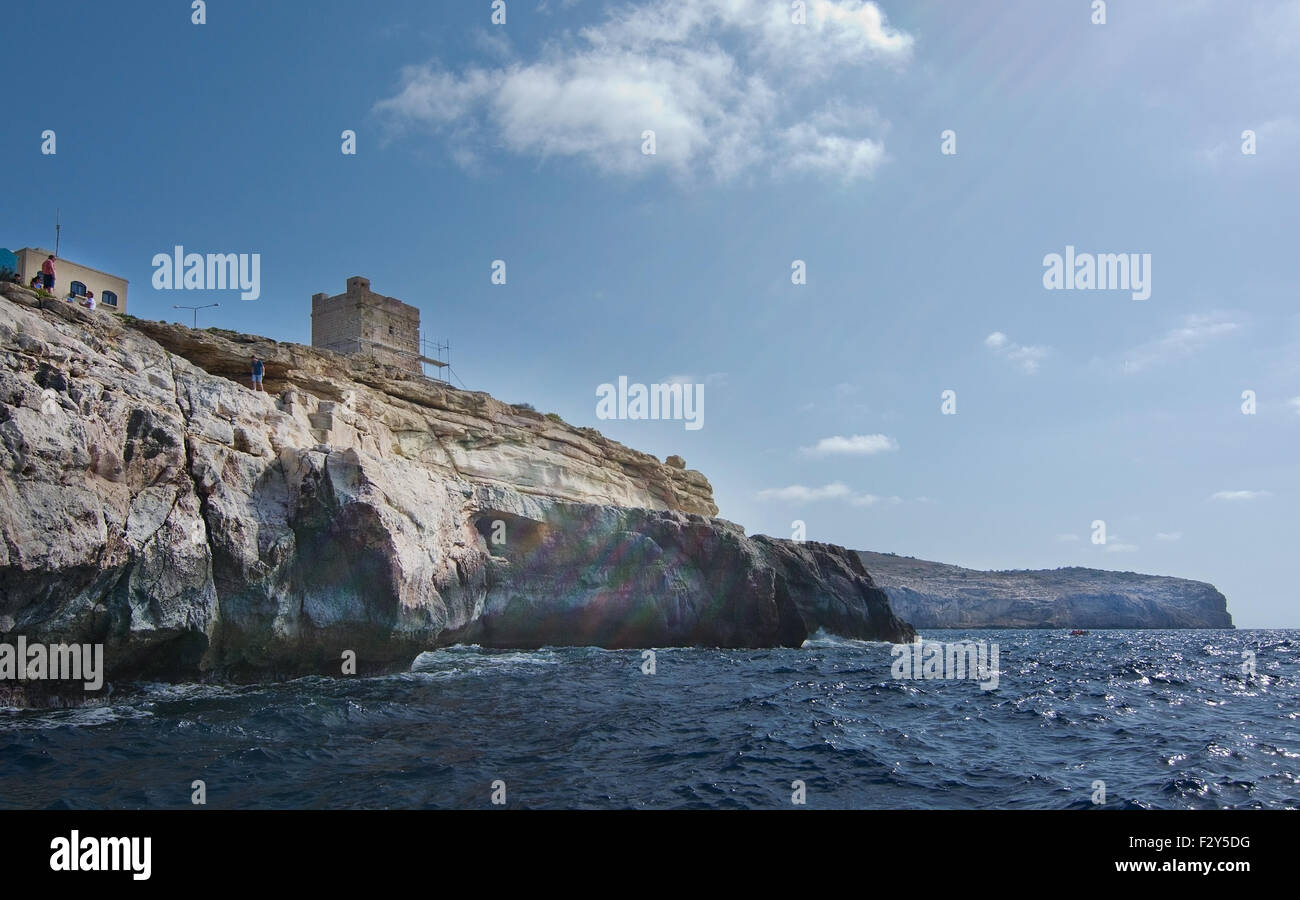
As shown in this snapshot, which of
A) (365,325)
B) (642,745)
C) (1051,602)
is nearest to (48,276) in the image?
(365,325)

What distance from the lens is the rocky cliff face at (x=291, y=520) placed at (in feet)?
57.6

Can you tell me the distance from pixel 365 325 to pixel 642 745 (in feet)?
116

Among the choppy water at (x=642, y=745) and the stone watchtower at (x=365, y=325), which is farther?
the stone watchtower at (x=365, y=325)

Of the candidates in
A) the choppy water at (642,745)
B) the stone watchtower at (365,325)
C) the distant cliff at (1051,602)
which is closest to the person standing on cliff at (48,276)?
the choppy water at (642,745)

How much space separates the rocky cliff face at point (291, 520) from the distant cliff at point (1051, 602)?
10367 cm

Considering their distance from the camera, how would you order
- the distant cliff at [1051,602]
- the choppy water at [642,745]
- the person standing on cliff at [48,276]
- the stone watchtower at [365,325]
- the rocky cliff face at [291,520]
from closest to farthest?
1. the choppy water at [642,745]
2. the rocky cliff face at [291,520]
3. the person standing on cliff at [48,276]
4. the stone watchtower at [365,325]
5. the distant cliff at [1051,602]

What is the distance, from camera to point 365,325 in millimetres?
44281

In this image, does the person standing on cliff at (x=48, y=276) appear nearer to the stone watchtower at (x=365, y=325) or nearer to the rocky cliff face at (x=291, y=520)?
the rocky cliff face at (x=291, y=520)

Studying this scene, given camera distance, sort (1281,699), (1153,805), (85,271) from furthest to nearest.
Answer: (85,271)
(1281,699)
(1153,805)
